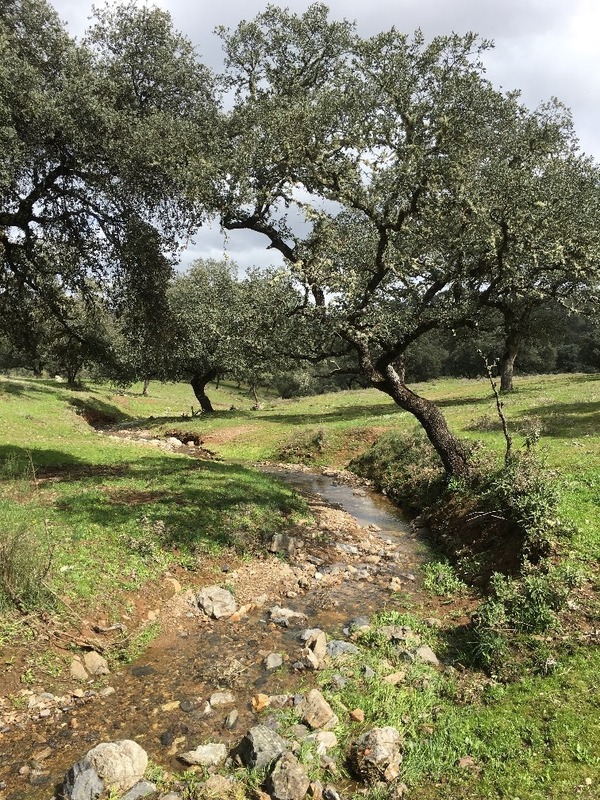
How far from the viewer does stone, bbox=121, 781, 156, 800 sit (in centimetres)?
625

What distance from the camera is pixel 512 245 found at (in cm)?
1581

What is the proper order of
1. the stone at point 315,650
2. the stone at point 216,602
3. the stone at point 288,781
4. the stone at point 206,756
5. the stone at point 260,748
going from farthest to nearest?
the stone at point 216,602, the stone at point 315,650, the stone at point 206,756, the stone at point 260,748, the stone at point 288,781

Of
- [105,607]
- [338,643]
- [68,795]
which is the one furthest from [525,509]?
[68,795]

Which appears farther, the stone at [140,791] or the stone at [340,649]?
the stone at [340,649]

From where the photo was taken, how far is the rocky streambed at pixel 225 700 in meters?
6.54

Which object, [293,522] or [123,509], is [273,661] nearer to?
[123,509]

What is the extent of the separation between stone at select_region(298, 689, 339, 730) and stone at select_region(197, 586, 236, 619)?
146 inches

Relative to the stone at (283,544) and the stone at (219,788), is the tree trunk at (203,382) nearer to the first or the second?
the stone at (283,544)

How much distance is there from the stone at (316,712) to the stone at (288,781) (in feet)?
3.18

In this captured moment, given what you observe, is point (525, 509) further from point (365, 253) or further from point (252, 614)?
point (365, 253)

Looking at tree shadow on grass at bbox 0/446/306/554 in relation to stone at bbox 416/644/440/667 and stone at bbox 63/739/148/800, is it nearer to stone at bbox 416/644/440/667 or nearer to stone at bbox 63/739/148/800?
stone at bbox 416/644/440/667

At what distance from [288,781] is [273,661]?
310 cm

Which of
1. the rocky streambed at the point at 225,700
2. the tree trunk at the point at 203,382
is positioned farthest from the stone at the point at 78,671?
the tree trunk at the point at 203,382

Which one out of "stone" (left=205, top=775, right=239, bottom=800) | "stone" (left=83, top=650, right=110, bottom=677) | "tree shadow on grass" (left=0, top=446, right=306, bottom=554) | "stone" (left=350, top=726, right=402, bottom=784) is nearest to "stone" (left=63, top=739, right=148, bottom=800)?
"stone" (left=205, top=775, right=239, bottom=800)
